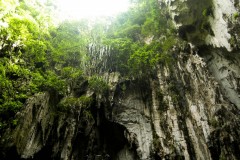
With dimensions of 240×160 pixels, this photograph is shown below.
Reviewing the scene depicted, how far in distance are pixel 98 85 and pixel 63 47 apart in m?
4.14

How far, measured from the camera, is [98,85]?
14.0 metres

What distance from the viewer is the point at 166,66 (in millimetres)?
14500

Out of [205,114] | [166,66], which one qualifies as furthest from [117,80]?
[205,114]

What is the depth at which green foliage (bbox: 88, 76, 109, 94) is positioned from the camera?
1402 cm

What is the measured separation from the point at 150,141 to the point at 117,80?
4.19 metres

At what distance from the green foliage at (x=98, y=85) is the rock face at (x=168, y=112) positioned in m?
0.37

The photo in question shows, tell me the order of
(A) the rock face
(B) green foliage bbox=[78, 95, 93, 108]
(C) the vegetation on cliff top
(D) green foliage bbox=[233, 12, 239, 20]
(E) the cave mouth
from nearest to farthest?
(D) green foliage bbox=[233, 12, 239, 20] < (A) the rock face < (C) the vegetation on cliff top < (E) the cave mouth < (B) green foliage bbox=[78, 95, 93, 108]

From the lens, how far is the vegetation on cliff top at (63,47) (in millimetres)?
13109

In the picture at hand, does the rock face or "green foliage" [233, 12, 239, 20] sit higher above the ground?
"green foliage" [233, 12, 239, 20]

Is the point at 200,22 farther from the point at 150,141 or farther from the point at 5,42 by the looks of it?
the point at 5,42

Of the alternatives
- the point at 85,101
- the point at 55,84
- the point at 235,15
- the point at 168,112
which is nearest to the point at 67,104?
the point at 85,101

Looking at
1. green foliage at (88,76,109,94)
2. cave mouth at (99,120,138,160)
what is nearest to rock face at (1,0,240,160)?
cave mouth at (99,120,138,160)

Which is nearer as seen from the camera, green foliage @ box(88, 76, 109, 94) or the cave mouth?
the cave mouth

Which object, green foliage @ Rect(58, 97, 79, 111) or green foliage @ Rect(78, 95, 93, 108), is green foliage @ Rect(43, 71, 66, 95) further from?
green foliage @ Rect(78, 95, 93, 108)
